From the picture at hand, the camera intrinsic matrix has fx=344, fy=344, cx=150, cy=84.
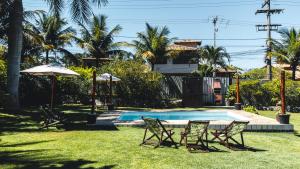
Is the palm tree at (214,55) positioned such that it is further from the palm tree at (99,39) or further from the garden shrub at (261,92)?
the garden shrub at (261,92)

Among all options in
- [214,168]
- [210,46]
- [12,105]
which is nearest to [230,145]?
[214,168]

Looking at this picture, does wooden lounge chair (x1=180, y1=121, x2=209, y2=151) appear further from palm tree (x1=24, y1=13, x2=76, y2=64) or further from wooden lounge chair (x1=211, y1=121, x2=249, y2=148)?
palm tree (x1=24, y1=13, x2=76, y2=64)

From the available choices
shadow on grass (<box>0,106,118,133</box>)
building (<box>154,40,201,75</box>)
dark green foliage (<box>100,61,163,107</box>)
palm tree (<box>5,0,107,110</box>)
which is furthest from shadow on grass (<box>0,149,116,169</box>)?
building (<box>154,40,201,75</box>)

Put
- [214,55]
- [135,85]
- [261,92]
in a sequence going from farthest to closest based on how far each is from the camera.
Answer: [214,55] → [135,85] → [261,92]

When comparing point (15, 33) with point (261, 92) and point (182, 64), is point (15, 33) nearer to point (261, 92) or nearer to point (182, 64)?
point (261, 92)

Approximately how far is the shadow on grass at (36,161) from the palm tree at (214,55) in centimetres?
4237

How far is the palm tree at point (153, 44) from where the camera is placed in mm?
33500

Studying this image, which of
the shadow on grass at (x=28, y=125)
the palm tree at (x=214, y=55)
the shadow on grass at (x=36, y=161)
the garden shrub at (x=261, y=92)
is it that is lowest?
the shadow on grass at (x=36, y=161)

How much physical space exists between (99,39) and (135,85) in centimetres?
1362

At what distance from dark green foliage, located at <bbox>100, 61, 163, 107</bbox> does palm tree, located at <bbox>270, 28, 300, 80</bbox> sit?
1334 cm

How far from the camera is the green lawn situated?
7.25 metres

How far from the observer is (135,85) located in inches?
970

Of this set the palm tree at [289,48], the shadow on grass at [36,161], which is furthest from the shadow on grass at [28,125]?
the palm tree at [289,48]

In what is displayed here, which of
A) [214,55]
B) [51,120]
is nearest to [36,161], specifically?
[51,120]
